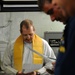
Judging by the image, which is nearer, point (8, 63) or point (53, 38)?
point (8, 63)

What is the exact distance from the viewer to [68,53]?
0.66 meters

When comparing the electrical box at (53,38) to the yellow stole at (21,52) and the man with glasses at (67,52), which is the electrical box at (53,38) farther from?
the man with glasses at (67,52)

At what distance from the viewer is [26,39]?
6.40 feet

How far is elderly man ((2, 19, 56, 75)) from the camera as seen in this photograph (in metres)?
1.90

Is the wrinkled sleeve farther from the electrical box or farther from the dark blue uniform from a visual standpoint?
the dark blue uniform

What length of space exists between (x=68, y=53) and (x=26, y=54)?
4.21 feet

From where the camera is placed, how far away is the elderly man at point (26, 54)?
6.24ft

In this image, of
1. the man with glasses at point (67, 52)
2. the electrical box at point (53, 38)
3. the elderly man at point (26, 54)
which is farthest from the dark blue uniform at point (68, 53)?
the electrical box at point (53, 38)

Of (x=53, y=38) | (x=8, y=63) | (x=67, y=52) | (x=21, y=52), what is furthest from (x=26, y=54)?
(x=67, y=52)

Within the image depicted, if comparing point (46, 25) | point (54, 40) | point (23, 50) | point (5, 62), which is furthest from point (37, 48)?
point (46, 25)

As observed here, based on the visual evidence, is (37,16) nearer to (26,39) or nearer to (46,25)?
(46,25)

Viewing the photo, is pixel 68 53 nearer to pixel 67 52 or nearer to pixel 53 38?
pixel 67 52

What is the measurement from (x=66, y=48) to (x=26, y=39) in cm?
129

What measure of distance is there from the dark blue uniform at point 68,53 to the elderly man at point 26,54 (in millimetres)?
1181
